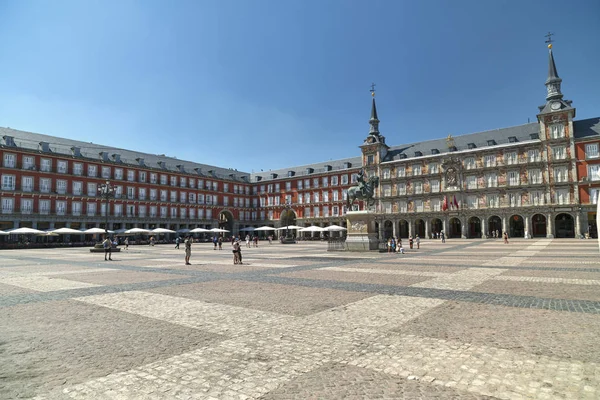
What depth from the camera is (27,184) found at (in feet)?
151

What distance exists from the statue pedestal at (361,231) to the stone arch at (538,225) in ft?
128

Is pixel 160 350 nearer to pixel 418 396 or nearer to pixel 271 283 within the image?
pixel 418 396

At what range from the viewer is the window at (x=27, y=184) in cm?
4562

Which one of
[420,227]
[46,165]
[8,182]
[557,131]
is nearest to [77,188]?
[46,165]

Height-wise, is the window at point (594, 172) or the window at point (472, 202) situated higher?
the window at point (594, 172)

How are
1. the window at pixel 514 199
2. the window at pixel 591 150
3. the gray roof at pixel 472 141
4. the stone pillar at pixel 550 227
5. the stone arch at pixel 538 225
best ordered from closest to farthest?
the window at pixel 591 150 < the stone pillar at pixel 550 227 < the window at pixel 514 199 < the stone arch at pixel 538 225 < the gray roof at pixel 472 141

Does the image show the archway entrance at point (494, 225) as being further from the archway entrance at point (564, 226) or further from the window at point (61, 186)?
the window at point (61, 186)

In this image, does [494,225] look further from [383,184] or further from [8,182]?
[8,182]

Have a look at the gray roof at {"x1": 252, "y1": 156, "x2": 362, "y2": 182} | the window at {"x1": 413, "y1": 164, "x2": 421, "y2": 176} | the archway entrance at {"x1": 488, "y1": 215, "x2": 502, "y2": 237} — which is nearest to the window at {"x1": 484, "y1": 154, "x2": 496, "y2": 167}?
the archway entrance at {"x1": 488, "y1": 215, "x2": 502, "y2": 237}

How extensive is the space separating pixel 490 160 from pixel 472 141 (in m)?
5.18

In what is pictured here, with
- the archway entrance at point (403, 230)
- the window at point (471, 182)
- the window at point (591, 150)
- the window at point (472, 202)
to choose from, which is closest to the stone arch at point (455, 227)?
the window at point (472, 202)

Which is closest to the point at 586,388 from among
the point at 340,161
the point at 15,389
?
the point at 15,389

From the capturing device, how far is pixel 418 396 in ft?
11.7

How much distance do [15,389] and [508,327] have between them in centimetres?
672
